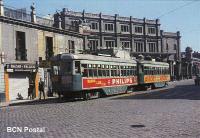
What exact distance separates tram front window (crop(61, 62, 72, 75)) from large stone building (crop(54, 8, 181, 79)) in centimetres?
4787

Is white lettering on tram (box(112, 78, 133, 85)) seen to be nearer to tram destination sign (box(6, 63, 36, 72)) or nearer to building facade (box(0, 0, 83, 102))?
building facade (box(0, 0, 83, 102))

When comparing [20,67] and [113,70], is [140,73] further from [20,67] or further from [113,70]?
[20,67]

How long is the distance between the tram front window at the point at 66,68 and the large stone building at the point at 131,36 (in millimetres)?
47875

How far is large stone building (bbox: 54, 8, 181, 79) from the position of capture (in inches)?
3253

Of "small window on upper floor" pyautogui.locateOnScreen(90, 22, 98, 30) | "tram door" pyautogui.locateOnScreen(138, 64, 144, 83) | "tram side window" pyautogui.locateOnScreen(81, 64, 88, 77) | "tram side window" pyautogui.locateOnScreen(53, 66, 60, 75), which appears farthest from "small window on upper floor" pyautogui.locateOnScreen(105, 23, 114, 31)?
"tram side window" pyautogui.locateOnScreen(53, 66, 60, 75)

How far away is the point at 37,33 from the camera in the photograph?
3831cm

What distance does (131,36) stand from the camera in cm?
9181

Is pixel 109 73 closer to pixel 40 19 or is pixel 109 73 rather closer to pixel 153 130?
pixel 40 19

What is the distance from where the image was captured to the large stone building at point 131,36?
271 ft

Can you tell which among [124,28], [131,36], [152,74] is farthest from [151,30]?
[152,74]

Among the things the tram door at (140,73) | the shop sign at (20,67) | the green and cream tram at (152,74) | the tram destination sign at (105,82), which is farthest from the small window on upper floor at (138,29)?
the shop sign at (20,67)

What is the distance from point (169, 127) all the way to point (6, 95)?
73.3ft

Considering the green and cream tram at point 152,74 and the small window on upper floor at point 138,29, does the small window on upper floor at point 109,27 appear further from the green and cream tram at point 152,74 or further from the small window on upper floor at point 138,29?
the green and cream tram at point 152,74

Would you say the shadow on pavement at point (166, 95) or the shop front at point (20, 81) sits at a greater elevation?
the shop front at point (20, 81)
